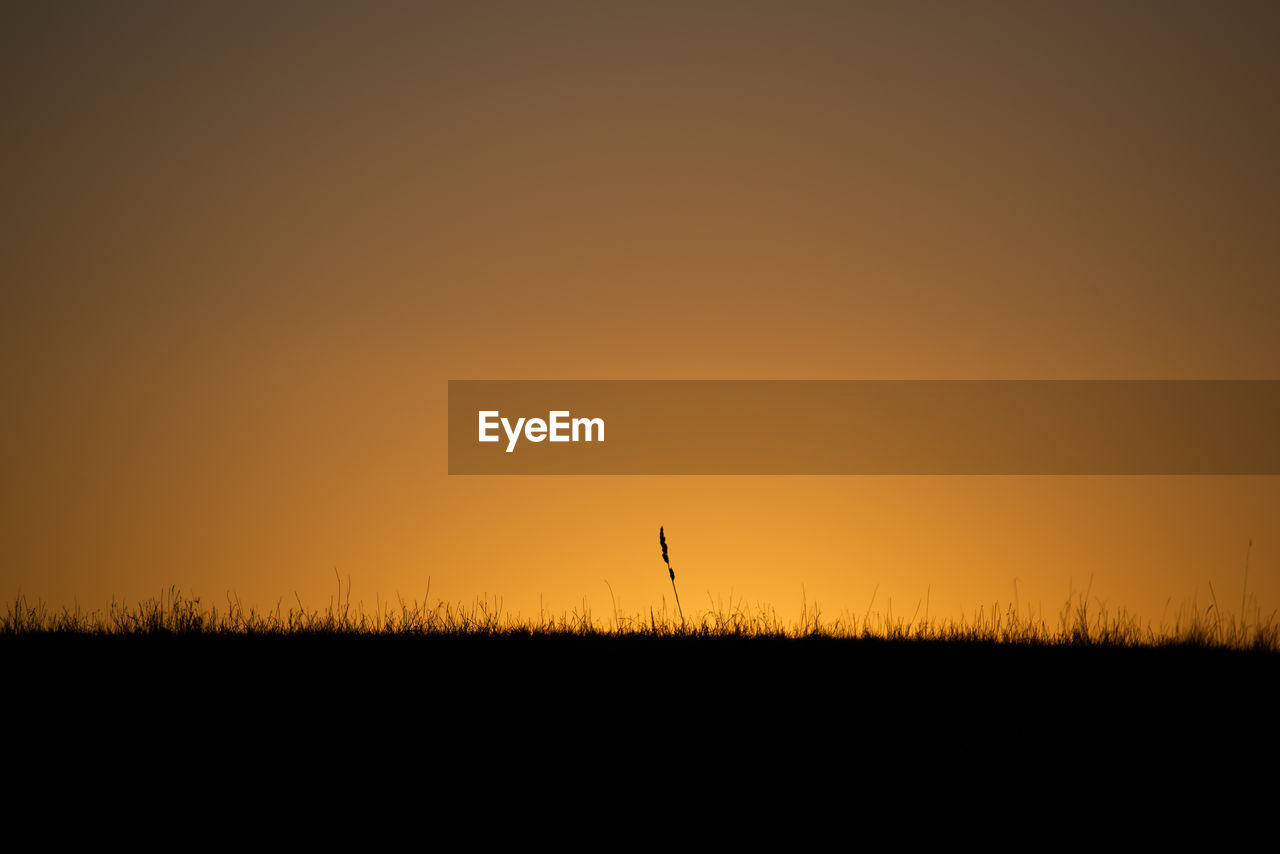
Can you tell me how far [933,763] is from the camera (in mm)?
5930

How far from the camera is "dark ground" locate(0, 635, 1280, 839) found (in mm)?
5391

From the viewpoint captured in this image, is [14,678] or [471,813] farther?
[14,678]

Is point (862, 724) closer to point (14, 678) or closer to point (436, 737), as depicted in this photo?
point (436, 737)

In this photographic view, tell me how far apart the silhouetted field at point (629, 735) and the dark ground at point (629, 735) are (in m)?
0.02

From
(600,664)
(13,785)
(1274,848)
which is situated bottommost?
(1274,848)

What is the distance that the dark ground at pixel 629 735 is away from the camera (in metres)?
5.39

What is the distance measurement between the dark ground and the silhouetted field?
2cm

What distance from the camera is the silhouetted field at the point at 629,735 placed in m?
5.38

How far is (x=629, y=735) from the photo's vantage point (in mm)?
6266

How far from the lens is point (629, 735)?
627 centimetres

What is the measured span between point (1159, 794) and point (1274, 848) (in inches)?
24.4

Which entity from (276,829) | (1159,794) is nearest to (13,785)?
(276,829)

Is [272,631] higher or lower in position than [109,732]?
higher

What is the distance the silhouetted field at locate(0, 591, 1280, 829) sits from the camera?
5.38m
